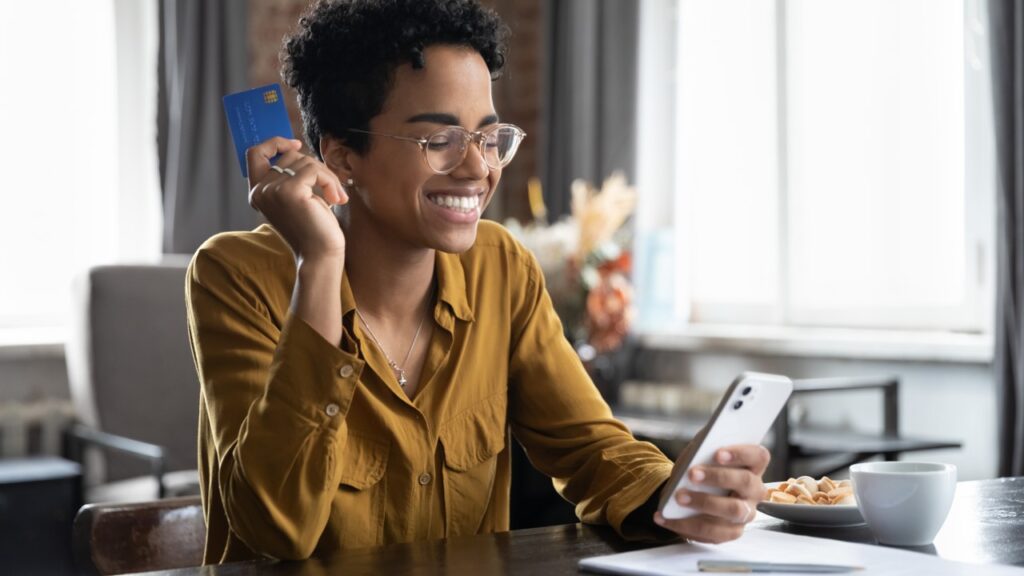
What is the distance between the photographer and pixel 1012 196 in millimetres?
3053

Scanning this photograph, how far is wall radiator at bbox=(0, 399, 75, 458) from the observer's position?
3992 mm

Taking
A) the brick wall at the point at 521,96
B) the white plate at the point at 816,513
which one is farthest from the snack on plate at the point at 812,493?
the brick wall at the point at 521,96

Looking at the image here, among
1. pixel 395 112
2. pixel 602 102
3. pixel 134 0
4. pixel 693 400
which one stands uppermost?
pixel 134 0

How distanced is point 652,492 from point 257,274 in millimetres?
525

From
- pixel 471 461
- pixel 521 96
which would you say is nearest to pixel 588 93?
pixel 521 96

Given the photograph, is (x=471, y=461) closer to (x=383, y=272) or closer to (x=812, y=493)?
(x=383, y=272)

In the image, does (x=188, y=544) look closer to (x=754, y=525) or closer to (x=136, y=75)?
(x=754, y=525)

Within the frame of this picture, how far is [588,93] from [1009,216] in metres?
1.81

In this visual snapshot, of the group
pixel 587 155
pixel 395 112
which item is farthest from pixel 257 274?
pixel 587 155

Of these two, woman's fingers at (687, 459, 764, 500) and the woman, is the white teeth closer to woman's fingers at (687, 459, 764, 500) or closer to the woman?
the woman

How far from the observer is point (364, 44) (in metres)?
1.51

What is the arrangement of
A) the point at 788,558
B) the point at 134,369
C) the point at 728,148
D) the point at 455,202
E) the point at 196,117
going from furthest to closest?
the point at 196,117 < the point at 728,148 < the point at 134,369 < the point at 455,202 < the point at 788,558

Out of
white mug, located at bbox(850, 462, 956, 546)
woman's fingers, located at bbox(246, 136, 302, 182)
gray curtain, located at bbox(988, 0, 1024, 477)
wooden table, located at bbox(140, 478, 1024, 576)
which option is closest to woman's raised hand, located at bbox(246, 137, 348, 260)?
woman's fingers, located at bbox(246, 136, 302, 182)

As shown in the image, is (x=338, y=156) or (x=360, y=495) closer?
(x=360, y=495)
